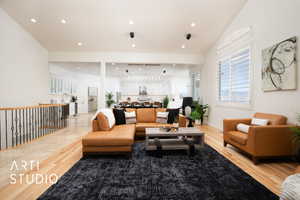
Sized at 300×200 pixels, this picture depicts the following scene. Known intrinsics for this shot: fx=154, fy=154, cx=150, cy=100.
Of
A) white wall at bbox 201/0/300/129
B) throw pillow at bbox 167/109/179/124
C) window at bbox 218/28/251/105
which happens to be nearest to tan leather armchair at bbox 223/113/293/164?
white wall at bbox 201/0/300/129

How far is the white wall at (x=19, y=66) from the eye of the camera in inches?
166

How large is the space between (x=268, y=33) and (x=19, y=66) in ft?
22.1

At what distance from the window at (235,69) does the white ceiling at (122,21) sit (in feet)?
2.25

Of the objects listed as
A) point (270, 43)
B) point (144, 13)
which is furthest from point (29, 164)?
point (270, 43)

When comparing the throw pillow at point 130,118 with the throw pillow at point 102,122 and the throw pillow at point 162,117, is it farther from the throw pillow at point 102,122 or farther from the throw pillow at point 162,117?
the throw pillow at point 102,122

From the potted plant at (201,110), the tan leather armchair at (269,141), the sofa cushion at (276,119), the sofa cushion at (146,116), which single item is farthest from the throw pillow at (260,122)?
the potted plant at (201,110)

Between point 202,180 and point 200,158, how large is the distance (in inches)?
30.6

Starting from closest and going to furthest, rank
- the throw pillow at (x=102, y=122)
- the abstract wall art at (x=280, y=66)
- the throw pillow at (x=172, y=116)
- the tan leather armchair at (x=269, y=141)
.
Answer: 1. the tan leather armchair at (x=269, y=141)
2. the abstract wall art at (x=280, y=66)
3. the throw pillow at (x=102, y=122)
4. the throw pillow at (x=172, y=116)

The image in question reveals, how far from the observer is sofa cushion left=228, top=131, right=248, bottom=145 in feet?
9.27

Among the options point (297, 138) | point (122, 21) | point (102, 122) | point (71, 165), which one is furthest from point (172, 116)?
point (122, 21)

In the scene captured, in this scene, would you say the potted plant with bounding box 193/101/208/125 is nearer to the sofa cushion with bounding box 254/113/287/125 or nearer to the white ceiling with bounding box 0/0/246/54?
the white ceiling with bounding box 0/0/246/54

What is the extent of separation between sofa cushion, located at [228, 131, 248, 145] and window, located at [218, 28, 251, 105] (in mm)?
1284

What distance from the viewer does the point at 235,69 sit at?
4516mm

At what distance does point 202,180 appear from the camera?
2.08 m
